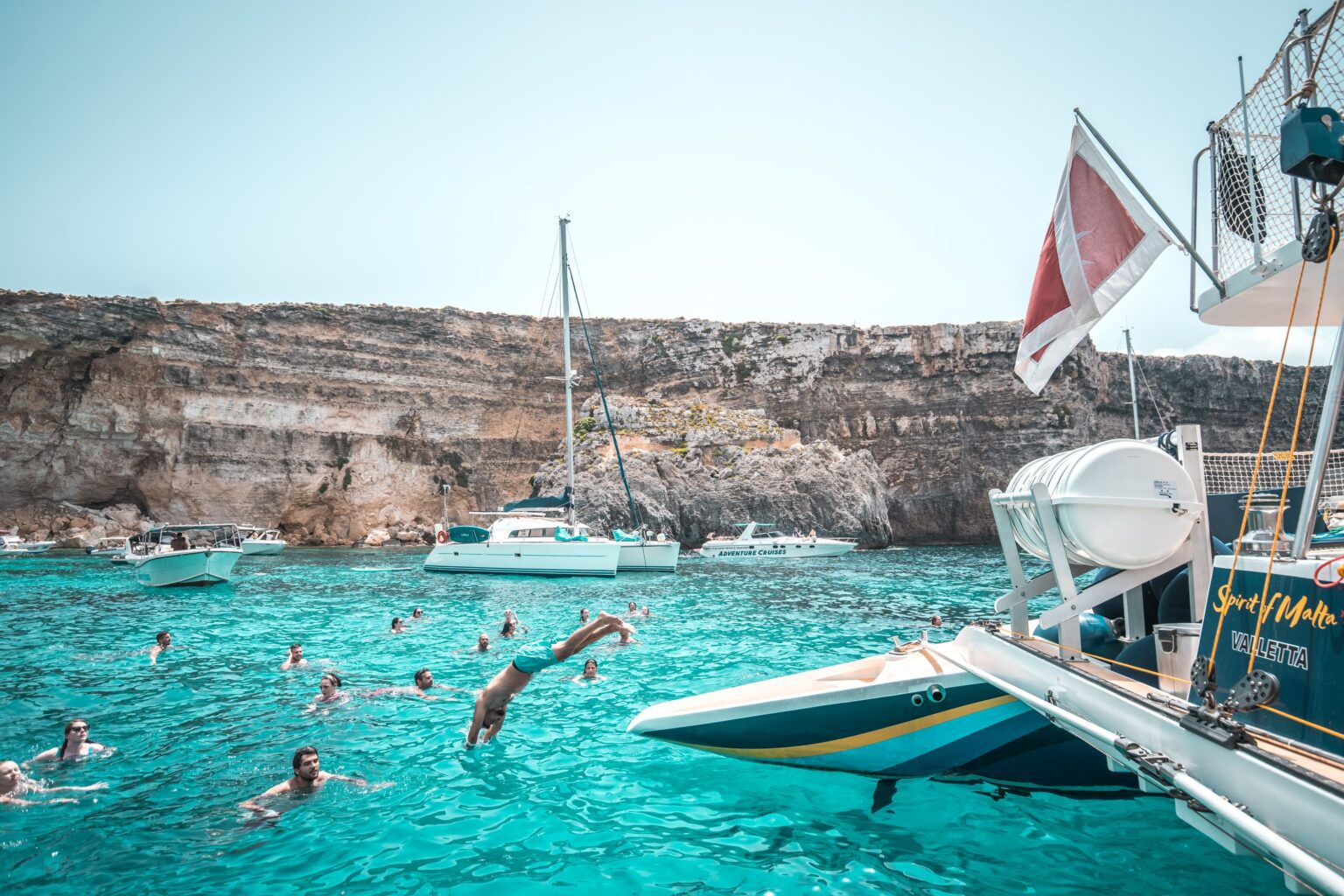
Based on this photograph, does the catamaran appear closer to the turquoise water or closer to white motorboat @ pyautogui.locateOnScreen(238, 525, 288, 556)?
the turquoise water

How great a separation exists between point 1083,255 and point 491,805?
7.40 meters

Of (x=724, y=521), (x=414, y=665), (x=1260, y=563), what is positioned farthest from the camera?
(x=724, y=521)

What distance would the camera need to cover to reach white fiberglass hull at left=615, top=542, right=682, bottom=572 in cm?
3338

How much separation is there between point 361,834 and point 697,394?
65.0 m

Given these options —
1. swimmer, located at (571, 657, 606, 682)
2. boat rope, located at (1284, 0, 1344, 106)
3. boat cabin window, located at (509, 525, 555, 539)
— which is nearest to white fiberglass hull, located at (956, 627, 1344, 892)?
boat rope, located at (1284, 0, 1344, 106)

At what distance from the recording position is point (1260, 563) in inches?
167

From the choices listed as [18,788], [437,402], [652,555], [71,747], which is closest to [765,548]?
[652,555]

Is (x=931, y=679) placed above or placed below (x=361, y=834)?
above

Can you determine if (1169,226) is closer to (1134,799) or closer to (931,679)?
(931,679)

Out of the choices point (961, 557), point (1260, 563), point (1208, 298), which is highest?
point (1208, 298)

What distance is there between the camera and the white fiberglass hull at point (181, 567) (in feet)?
90.8

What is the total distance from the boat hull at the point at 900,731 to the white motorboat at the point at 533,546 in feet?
79.2

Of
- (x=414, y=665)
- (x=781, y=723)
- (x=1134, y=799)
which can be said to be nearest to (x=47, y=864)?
(x=781, y=723)

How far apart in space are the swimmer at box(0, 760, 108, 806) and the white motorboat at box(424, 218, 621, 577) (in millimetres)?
23646
